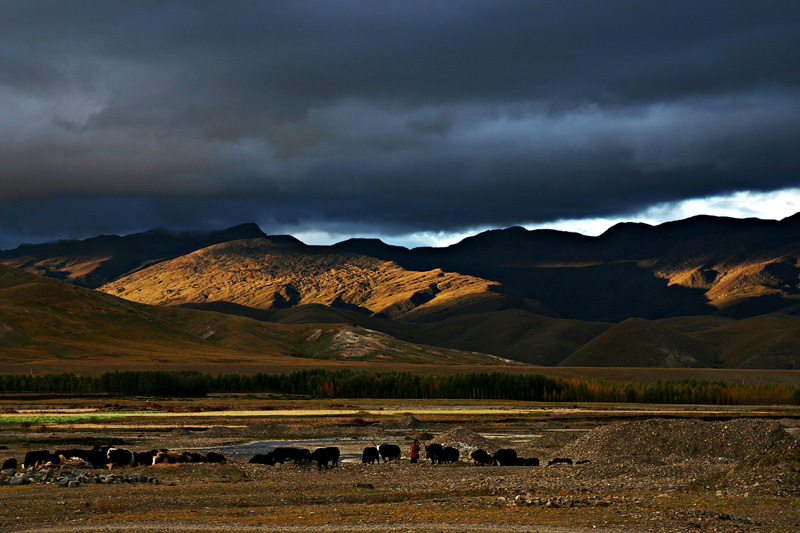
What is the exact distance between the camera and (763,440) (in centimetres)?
4481

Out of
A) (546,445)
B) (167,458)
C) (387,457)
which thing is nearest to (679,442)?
(546,445)

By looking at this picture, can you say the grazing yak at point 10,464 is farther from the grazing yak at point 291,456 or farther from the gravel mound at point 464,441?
the gravel mound at point 464,441

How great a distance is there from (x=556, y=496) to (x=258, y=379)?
120 metres

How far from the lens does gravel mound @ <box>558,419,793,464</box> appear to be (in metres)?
44.2

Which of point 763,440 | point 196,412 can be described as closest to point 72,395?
point 196,412

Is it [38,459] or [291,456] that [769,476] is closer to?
[291,456]

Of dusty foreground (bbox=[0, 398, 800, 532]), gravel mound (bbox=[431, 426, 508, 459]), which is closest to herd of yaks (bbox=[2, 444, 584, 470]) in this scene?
dusty foreground (bbox=[0, 398, 800, 532])

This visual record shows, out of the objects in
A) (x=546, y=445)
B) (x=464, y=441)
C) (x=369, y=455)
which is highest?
(x=369, y=455)

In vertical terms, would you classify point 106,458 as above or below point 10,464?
below

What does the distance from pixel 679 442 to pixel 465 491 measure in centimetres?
1972

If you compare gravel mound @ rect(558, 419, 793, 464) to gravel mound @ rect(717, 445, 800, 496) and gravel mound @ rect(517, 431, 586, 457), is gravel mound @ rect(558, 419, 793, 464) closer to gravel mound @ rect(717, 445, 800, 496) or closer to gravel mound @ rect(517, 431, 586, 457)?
gravel mound @ rect(517, 431, 586, 457)

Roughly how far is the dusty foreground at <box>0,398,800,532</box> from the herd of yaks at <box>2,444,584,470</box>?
832 mm

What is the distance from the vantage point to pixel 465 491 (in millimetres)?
31703

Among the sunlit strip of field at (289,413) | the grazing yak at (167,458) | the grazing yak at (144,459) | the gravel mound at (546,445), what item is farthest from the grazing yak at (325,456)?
the sunlit strip of field at (289,413)
